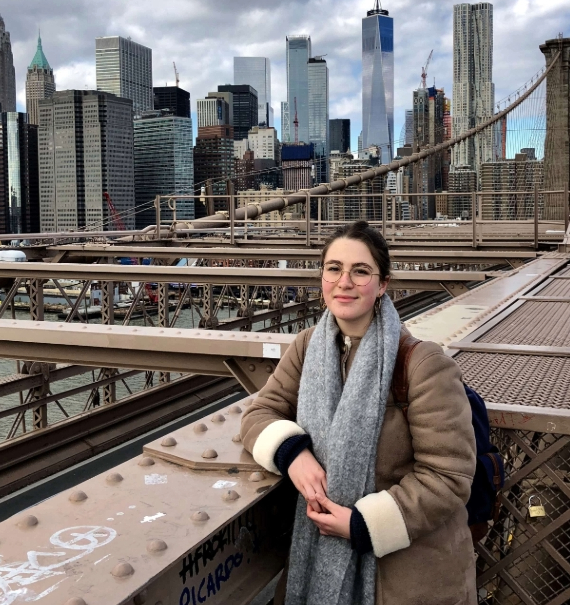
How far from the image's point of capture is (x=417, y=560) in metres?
1.84

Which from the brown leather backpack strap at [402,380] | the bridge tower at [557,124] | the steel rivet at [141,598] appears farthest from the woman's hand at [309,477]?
the bridge tower at [557,124]

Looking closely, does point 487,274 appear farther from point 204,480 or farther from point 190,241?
point 190,241

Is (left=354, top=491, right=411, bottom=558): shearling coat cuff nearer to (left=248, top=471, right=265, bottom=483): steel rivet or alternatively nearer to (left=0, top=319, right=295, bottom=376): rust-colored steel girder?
(left=248, top=471, right=265, bottom=483): steel rivet

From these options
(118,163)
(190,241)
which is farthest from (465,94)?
(190,241)

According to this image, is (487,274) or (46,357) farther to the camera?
(487,274)

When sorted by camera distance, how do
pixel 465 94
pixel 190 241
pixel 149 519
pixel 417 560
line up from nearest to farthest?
pixel 149 519
pixel 417 560
pixel 190 241
pixel 465 94

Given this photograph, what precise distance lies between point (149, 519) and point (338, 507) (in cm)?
47

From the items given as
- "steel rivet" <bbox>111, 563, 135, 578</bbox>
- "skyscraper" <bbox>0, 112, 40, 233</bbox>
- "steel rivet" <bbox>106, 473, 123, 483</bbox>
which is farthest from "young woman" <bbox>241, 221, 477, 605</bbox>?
"skyscraper" <bbox>0, 112, 40, 233</bbox>

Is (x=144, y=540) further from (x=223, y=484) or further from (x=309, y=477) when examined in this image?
(x=309, y=477)

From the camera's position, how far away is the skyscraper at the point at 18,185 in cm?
10269

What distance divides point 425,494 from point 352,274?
614 mm

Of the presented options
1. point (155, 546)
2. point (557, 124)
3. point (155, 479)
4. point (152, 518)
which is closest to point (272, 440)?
point (155, 479)

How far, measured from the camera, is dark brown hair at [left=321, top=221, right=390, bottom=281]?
209 centimetres

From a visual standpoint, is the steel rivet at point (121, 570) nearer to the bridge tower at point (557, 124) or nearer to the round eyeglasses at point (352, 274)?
the round eyeglasses at point (352, 274)
